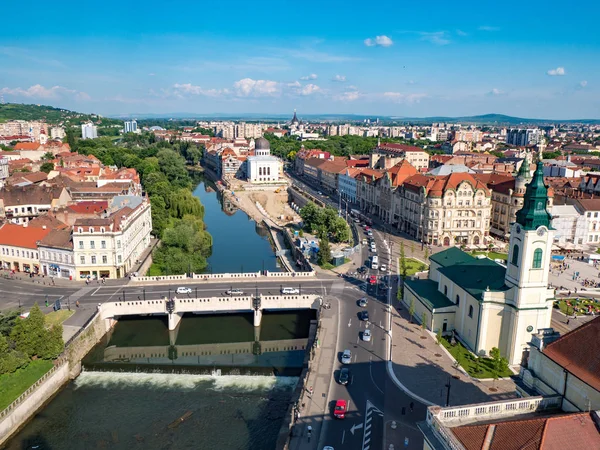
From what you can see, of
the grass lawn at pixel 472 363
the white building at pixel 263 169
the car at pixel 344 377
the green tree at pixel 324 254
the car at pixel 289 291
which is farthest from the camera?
the white building at pixel 263 169

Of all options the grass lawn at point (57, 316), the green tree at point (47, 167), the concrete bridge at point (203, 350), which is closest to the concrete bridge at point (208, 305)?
the grass lawn at point (57, 316)

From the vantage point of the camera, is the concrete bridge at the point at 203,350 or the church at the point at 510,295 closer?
the church at the point at 510,295

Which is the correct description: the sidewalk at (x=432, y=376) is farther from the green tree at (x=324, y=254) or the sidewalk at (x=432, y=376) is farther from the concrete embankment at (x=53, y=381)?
the concrete embankment at (x=53, y=381)

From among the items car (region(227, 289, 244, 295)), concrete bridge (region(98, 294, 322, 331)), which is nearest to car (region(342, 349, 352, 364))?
concrete bridge (region(98, 294, 322, 331))

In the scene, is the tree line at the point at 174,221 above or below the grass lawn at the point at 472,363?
above

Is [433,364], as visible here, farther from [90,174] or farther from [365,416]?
[90,174]
